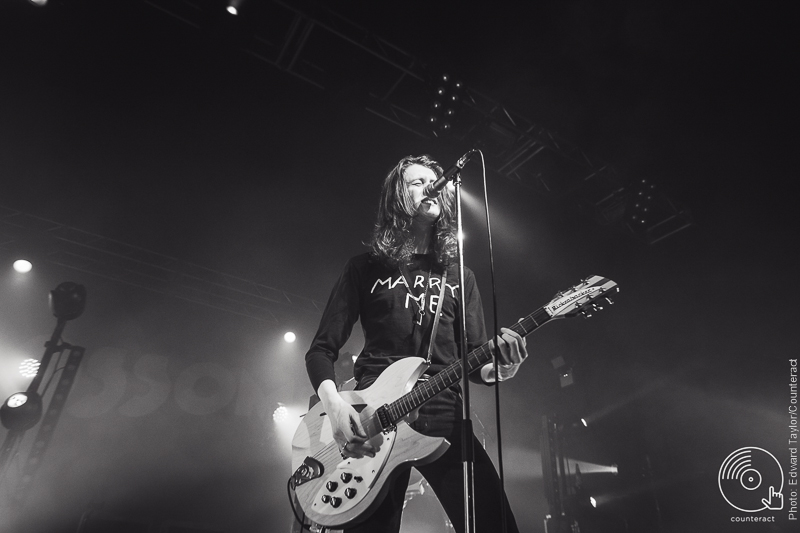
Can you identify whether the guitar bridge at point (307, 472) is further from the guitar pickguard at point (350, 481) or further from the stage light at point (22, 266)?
the stage light at point (22, 266)

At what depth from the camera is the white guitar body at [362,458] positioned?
1.90m

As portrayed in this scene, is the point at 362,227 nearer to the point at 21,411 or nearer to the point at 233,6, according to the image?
the point at 233,6

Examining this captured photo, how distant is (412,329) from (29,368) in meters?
10.2

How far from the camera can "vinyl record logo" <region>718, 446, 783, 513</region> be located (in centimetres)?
605

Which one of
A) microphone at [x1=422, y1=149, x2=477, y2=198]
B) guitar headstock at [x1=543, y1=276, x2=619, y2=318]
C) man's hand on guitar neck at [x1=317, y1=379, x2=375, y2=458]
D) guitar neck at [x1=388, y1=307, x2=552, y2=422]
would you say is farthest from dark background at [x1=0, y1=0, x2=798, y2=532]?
man's hand on guitar neck at [x1=317, y1=379, x2=375, y2=458]

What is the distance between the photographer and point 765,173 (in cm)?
643

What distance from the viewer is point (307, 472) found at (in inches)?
83.5

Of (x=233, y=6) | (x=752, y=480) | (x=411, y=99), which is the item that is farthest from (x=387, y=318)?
(x=752, y=480)

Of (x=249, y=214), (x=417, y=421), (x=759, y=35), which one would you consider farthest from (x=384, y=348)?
(x=249, y=214)

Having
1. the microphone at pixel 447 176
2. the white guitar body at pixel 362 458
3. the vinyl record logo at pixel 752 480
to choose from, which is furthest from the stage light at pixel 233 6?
the vinyl record logo at pixel 752 480

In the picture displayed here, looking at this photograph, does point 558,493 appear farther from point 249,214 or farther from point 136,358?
point 136,358

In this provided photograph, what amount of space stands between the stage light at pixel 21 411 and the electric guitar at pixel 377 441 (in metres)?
7.93

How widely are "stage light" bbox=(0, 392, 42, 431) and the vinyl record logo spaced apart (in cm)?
1057

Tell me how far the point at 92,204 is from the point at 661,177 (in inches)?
386
